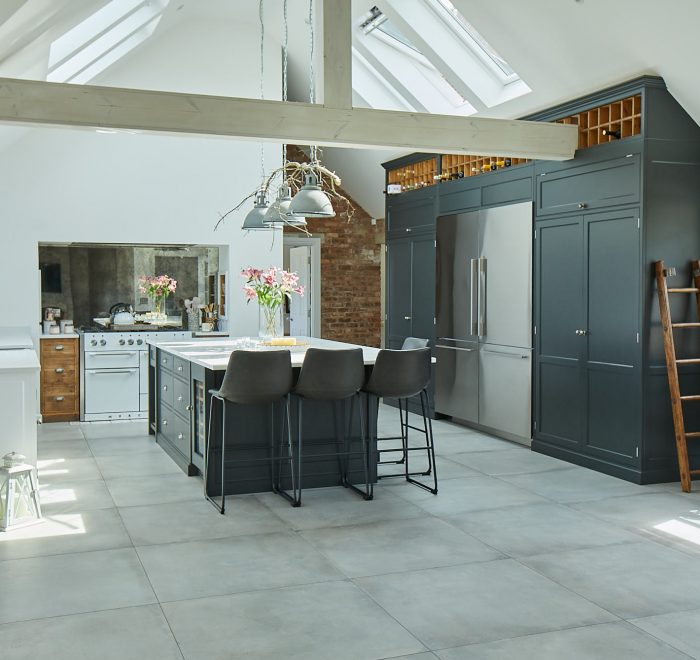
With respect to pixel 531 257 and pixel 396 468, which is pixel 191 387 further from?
pixel 531 257

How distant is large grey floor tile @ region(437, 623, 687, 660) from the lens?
10.5ft

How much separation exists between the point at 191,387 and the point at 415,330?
3704mm

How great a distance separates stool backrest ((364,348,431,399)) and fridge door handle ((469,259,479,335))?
8.03ft

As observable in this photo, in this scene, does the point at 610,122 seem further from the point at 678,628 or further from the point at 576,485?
the point at 678,628

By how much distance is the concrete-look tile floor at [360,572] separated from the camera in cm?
333

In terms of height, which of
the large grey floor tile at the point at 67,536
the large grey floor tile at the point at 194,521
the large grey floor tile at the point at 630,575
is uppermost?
the large grey floor tile at the point at 194,521

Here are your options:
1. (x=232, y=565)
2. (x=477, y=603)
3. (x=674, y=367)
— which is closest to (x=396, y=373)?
(x=232, y=565)

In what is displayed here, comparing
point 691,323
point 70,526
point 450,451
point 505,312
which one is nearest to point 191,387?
point 70,526

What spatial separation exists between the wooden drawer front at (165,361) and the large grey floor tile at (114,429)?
0.95 metres

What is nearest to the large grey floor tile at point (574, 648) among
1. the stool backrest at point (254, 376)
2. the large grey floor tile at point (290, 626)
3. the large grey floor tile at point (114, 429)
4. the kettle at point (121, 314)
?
the large grey floor tile at point (290, 626)

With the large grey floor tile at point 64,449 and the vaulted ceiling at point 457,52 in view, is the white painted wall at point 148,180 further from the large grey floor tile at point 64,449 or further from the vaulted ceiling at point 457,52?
the large grey floor tile at point 64,449

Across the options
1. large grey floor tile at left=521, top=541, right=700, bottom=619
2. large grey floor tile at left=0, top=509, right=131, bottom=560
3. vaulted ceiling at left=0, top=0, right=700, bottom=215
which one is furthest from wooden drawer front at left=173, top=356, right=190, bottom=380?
large grey floor tile at left=521, top=541, right=700, bottom=619

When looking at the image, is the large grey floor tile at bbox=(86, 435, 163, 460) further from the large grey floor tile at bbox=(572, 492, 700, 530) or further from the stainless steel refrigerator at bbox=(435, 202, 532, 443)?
the large grey floor tile at bbox=(572, 492, 700, 530)

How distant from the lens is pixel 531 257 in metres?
7.13
